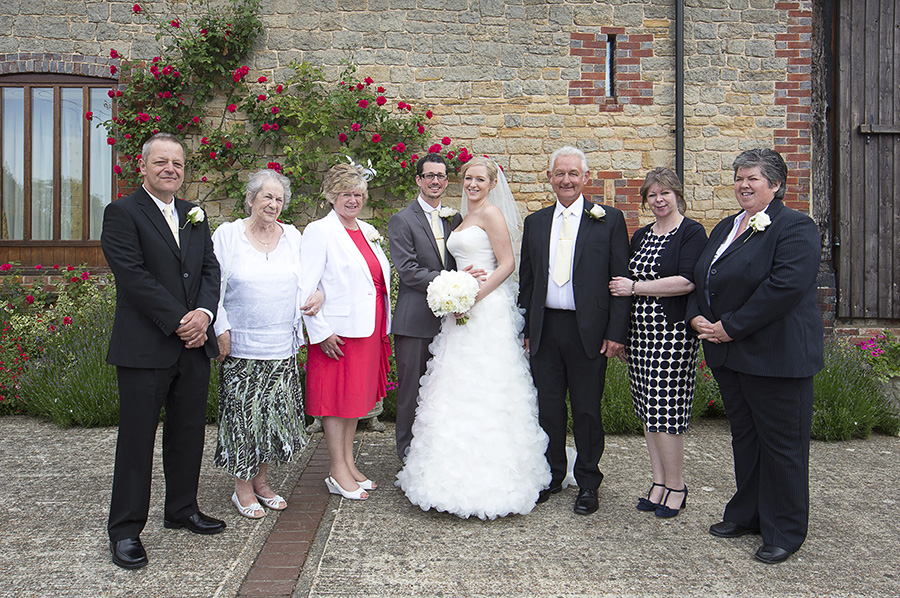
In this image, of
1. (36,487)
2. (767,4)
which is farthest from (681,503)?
(767,4)

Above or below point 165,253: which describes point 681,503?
below

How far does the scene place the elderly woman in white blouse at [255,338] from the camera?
3.65m

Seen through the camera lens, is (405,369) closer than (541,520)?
No

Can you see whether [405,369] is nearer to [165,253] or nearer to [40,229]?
[165,253]

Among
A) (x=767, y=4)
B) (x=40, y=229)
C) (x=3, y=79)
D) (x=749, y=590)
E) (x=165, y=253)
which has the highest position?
(x=767, y=4)

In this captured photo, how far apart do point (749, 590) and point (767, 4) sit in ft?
25.5

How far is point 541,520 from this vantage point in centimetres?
373

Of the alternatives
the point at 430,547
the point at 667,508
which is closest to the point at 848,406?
the point at 667,508

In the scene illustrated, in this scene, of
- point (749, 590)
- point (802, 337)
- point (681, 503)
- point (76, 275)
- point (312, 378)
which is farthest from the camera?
point (76, 275)

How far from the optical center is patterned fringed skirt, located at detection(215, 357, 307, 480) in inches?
145

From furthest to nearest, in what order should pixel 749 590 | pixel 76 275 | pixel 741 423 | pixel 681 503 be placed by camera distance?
pixel 76 275
pixel 681 503
pixel 741 423
pixel 749 590

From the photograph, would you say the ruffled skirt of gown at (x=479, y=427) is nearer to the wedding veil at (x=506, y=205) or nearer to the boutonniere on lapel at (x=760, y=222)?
the wedding veil at (x=506, y=205)

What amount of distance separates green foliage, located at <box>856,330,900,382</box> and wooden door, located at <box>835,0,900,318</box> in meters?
1.26

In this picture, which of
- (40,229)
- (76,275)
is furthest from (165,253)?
(40,229)
